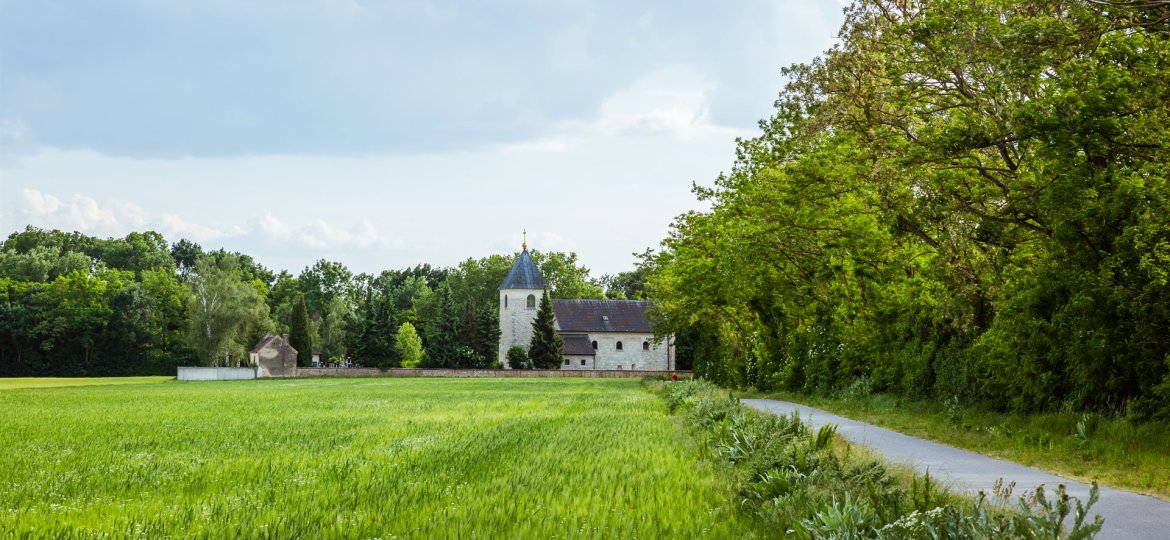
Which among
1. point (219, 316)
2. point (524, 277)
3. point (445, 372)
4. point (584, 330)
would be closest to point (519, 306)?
point (524, 277)

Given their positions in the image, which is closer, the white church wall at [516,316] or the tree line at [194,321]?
the tree line at [194,321]

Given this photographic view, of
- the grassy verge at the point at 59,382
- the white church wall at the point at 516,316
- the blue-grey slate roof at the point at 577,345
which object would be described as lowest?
the grassy verge at the point at 59,382

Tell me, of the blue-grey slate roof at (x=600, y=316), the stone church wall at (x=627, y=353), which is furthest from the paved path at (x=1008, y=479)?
the blue-grey slate roof at (x=600, y=316)

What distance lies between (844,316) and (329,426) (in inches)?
712

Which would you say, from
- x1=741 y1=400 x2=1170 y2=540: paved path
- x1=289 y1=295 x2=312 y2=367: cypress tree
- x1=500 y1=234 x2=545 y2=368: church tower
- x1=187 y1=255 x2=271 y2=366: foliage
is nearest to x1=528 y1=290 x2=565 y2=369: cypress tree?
x1=500 y1=234 x2=545 y2=368: church tower

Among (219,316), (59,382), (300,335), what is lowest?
(59,382)

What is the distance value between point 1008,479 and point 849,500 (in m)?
5.19

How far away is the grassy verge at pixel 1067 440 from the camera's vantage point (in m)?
10.8

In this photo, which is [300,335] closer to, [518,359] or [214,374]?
[214,374]

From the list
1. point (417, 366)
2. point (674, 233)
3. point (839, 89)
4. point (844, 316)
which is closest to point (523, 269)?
point (417, 366)

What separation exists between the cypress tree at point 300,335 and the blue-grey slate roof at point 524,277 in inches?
832

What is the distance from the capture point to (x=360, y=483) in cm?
852

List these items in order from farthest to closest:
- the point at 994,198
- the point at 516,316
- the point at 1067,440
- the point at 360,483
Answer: the point at 516,316, the point at 994,198, the point at 1067,440, the point at 360,483

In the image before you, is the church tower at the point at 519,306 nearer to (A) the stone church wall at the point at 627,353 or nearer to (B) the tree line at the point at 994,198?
(A) the stone church wall at the point at 627,353
